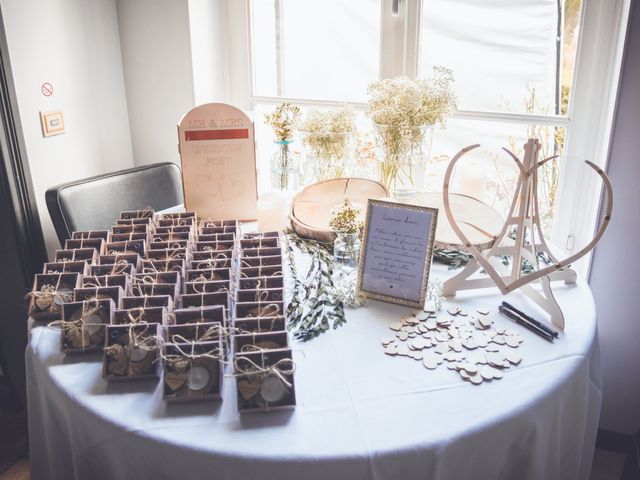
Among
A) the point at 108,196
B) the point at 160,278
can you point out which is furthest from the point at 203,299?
the point at 108,196

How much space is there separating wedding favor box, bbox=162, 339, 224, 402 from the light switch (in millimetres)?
1307

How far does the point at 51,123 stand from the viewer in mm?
1967

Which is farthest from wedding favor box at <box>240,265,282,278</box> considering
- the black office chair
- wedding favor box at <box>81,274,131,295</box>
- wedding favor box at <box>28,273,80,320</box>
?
the black office chair

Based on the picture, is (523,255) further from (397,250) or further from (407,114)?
(407,114)

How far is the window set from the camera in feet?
6.25

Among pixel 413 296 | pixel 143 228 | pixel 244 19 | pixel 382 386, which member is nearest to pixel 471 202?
pixel 413 296

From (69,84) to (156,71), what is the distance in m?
0.37

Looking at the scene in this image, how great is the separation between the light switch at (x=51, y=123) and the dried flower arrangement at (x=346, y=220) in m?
1.12

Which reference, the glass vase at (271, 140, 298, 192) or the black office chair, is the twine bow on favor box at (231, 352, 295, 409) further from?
the black office chair

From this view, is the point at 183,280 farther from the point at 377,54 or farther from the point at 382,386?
the point at 377,54

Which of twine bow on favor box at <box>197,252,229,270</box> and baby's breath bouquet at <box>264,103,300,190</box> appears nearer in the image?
twine bow on favor box at <box>197,252,229,270</box>

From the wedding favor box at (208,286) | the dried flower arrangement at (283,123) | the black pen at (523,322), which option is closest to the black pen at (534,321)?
the black pen at (523,322)

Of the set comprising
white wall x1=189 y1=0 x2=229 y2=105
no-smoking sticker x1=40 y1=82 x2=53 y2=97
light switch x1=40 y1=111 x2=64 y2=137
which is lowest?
light switch x1=40 y1=111 x2=64 y2=137

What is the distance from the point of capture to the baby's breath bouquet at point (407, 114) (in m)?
1.67
